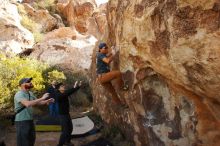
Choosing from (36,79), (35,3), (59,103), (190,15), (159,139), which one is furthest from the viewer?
(35,3)

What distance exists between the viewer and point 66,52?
19.0 m

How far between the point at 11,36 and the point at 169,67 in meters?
15.5

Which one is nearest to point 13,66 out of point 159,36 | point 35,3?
point 159,36

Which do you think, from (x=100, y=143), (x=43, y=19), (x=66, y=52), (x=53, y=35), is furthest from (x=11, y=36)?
(x=100, y=143)

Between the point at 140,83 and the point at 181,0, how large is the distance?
10.1 ft

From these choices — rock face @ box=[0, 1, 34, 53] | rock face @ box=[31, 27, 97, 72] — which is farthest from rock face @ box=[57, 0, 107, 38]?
rock face @ box=[31, 27, 97, 72]

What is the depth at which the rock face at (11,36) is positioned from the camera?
1994cm

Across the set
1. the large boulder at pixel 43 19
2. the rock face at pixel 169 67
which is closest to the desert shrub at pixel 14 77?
the rock face at pixel 169 67

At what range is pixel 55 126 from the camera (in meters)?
12.2

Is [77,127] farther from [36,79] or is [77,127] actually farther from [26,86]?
[26,86]

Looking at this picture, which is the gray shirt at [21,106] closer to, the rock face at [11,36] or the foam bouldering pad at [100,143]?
the foam bouldering pad at [100,143]

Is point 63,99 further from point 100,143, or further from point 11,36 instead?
point 11,36

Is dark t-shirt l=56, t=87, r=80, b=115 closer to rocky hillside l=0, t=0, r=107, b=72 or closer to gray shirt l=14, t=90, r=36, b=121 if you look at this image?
gray shirt l=14, t=90, r=36, b=121

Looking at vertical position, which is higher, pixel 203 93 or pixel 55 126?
pixel 203 93
